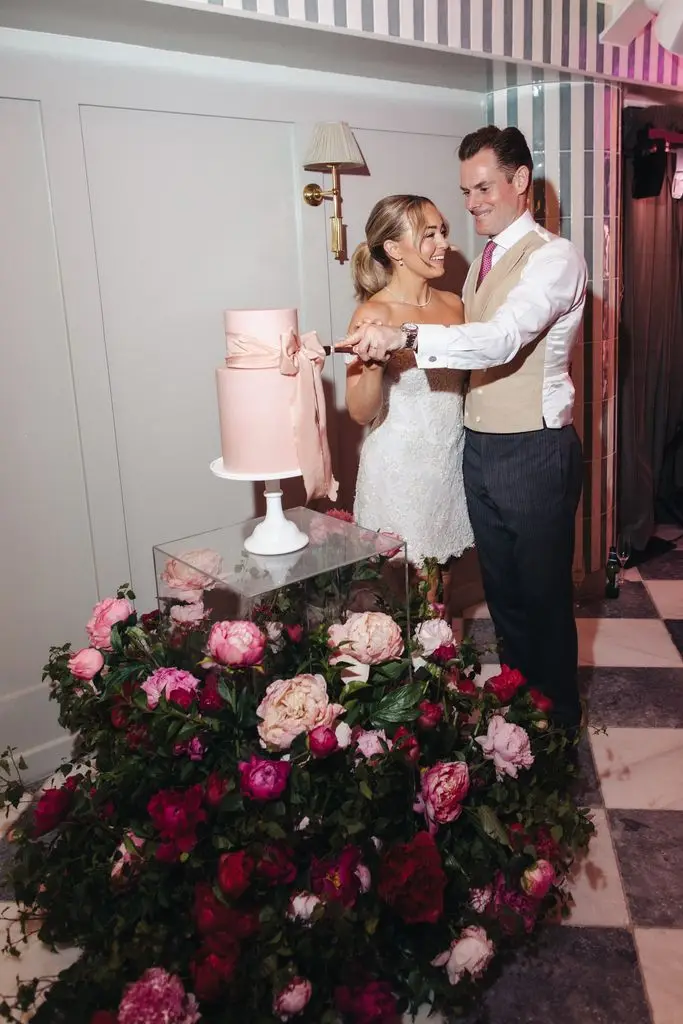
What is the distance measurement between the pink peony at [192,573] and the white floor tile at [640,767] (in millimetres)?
1094

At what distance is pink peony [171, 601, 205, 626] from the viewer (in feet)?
5.09

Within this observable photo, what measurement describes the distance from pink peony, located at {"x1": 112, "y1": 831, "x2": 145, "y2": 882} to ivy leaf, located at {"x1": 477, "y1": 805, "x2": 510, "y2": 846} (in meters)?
0.60

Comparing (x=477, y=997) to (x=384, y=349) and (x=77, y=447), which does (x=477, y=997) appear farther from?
(x=77, y=447)

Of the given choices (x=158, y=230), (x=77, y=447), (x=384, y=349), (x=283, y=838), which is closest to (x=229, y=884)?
(x=283, y=838)

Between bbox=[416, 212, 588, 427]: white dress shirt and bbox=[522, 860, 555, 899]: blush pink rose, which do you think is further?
bbox=[416, 212, 588, 427]: white dress shirt

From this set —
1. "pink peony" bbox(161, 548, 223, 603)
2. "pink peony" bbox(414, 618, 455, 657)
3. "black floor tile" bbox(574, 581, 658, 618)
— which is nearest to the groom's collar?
"pink peony" bbox(414, 618, 455, 657)

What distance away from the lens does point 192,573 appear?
154cm

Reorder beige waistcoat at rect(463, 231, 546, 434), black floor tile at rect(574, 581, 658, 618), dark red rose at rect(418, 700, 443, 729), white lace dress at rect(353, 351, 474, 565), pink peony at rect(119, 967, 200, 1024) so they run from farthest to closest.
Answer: black floor tile at rect(574, 581, 658, 618) < white lace dress at rect(353, 351, 474, 565) < beige waistcoat at rect(463, 231, 546, 434) < dark red rose at rect(418, 700, 443, 729) < pink peony at rect(119, 967, 200, 1024)

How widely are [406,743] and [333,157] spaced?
5.42 ft

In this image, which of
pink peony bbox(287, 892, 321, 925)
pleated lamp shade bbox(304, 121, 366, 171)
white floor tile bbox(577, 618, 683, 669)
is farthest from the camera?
white floor tile bbox(577, 618, 683, 669)

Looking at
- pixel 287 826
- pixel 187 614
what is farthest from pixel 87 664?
pixel 287 826

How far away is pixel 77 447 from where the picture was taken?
7.16 feet

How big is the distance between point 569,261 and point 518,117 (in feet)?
4.12

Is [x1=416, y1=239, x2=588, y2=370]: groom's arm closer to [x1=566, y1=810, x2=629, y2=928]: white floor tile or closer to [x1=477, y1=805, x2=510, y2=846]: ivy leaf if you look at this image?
[x1=477, y1=805, x2=510, y2=846]: ivy leaf
